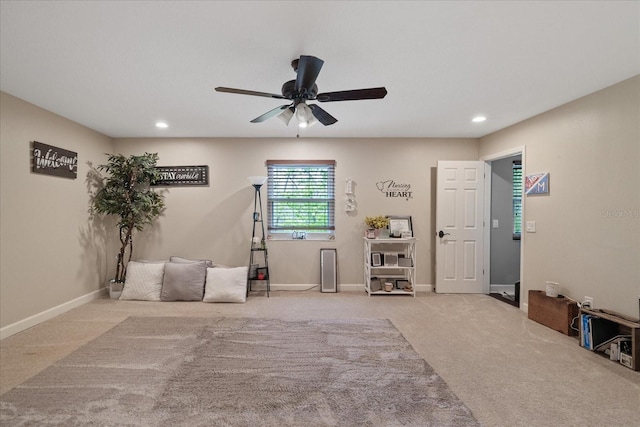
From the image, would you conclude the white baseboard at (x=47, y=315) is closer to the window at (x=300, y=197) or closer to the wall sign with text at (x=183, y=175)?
the wall sign with text at (x=183, y=175)

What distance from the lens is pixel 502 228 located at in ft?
15.8

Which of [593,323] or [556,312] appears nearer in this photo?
[593,323]

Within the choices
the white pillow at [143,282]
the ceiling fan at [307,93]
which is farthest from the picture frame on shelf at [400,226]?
the white pillow at [143,282]

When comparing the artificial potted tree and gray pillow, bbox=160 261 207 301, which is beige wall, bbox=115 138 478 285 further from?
gray pillow, bbox=160 261 207 301

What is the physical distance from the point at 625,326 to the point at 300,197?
158 inches

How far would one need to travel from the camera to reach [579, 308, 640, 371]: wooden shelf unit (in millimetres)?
2373

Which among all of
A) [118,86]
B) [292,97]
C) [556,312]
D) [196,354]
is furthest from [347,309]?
[118,86]

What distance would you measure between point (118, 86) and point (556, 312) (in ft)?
16.9

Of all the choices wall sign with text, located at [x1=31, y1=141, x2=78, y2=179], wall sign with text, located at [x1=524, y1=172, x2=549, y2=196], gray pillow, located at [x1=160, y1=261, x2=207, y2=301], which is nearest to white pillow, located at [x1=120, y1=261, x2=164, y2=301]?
gray pillow, located at [x1=160, y1=261, x2=207, y2=301]

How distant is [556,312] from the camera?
10.5 ft

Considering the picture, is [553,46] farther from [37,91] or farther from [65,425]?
[37,91]

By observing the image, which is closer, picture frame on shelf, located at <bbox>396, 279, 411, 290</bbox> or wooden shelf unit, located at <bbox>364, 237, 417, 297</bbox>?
wooden shelf unit, located at <bbox>364, 237, 417, 297</bbox>

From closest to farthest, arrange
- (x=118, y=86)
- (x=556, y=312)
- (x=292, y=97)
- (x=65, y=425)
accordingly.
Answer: (x=65, y=425), (x=292, y=97), (x=118, y=86), (x=556, y=312)

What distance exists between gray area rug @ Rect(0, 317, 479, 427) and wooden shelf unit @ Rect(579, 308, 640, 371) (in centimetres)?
167
